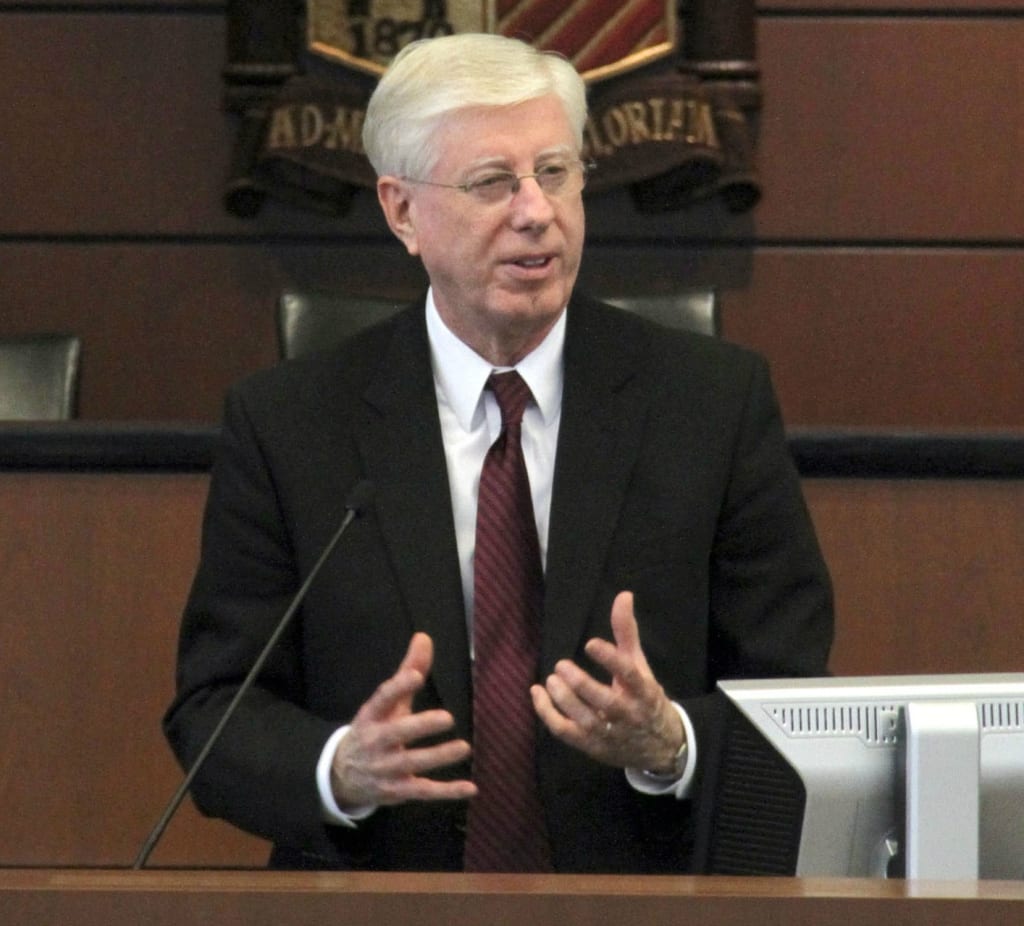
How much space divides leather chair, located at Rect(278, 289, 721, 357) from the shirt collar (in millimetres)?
438

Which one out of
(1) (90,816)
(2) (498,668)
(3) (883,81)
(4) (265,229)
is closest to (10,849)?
(1) (90,816)

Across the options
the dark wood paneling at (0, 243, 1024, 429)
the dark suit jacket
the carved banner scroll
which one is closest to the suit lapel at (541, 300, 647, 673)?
the dark suit jacket

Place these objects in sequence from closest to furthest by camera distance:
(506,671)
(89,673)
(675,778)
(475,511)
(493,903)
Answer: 1. (493,903)
2. (675,778)
3. (506,671)
4. (475,511)
5. (89,673)

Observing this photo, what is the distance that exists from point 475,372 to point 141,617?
74 centimetres

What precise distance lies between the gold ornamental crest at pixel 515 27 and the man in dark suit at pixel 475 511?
1.74 m

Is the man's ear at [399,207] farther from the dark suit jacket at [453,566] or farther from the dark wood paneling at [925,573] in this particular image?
the dark wood paneling at [925,573]

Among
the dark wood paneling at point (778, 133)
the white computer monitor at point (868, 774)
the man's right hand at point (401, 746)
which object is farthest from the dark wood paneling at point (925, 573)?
the dark wood paneling at point (778, 133)

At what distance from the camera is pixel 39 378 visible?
10.6 ft

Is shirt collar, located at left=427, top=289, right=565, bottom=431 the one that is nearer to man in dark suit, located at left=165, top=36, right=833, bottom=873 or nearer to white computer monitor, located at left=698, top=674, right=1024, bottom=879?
man in dark suit, located at left=165, top=36, right=833, bottom=873

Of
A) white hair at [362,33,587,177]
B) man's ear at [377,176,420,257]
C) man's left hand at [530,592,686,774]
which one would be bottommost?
man's left hand at [530,592,686,774]

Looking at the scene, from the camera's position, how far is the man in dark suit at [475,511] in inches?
81.9

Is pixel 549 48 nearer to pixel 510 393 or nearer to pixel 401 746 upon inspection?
pixel 510 393

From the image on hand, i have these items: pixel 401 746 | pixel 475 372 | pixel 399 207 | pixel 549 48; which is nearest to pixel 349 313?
pixel 399 207

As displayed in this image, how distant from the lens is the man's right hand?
175 centimetres
